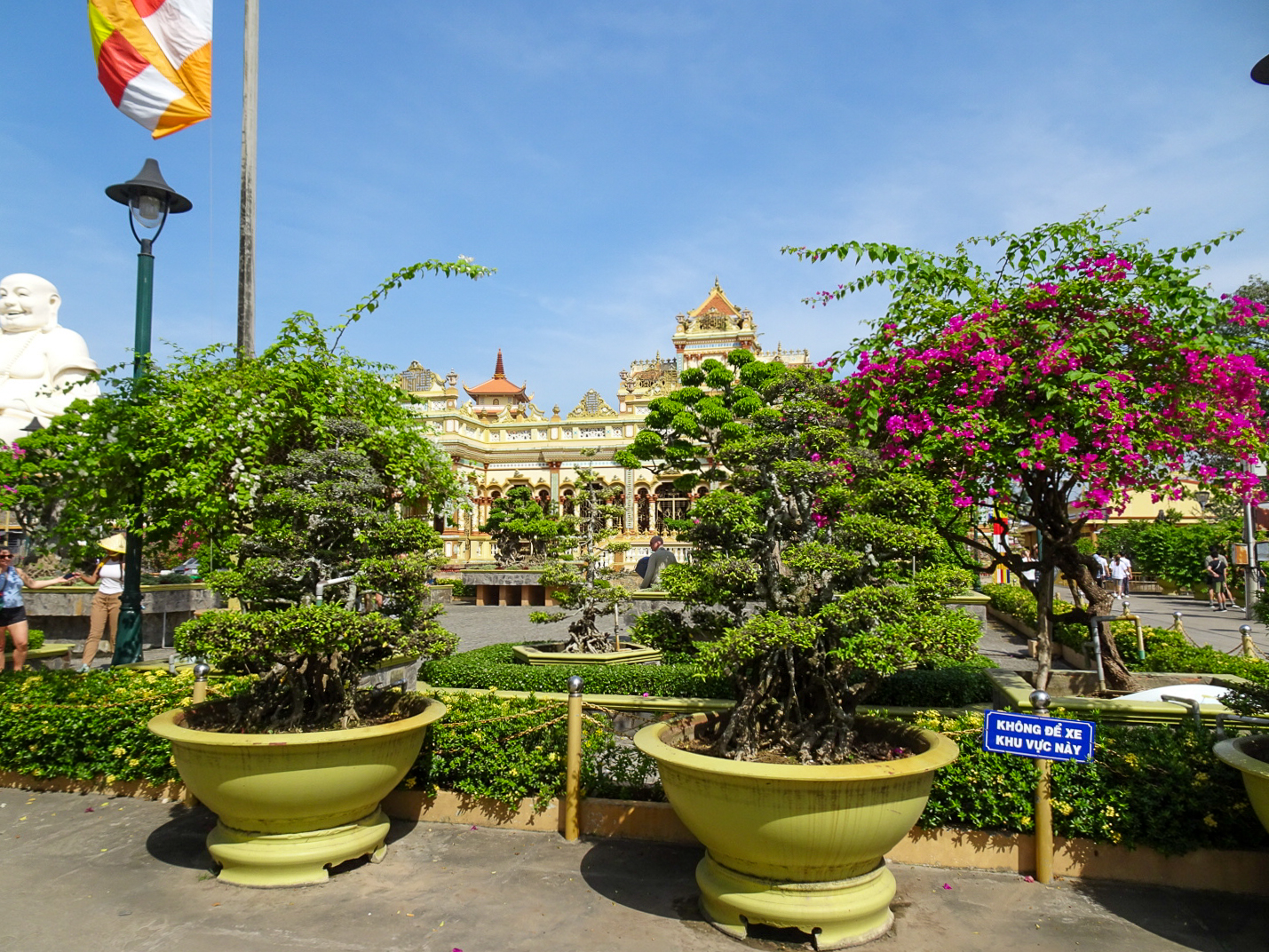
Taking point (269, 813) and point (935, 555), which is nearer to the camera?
point (269, 813)

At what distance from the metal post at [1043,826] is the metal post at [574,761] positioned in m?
2.39

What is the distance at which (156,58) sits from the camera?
26.4 ft

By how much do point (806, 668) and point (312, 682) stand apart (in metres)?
2.72

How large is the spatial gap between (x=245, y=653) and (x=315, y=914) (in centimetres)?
131

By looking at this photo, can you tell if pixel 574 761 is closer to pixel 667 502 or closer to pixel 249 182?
pixel 249 182

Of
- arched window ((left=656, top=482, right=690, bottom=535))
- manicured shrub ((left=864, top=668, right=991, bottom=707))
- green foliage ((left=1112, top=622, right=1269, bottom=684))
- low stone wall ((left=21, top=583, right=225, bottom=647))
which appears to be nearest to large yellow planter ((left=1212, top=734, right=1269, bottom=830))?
manicured shrub ((left=864, top=668, right=991, bottom=707))

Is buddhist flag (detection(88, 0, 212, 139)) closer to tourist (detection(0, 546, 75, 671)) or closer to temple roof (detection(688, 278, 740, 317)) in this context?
tourist (detection(0, 546, 75, 671))

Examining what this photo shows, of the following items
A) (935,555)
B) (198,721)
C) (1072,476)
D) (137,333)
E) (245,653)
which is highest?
(137,333)

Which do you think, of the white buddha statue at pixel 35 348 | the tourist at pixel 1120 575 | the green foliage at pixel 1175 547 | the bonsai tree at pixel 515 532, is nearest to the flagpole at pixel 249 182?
the bonsai tree at pixel 515 532

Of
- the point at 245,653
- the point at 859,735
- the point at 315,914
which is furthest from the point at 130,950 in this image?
the point at 859,735

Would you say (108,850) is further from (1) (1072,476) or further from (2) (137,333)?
(1) (1072,476)

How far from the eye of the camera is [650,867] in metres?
4.32

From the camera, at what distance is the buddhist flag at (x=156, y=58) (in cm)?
794

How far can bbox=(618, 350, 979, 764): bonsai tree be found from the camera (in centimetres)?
399
